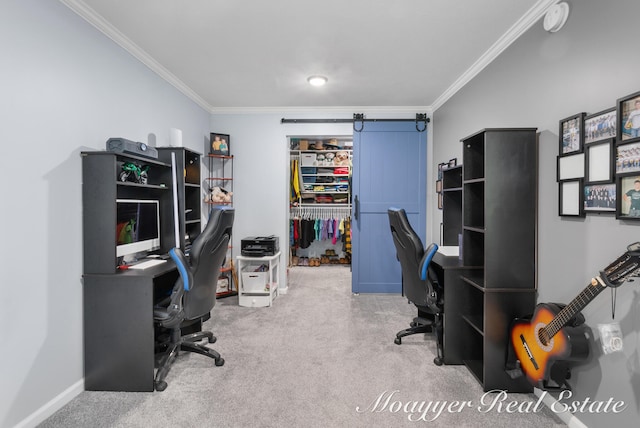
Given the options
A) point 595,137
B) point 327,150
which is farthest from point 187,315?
point 327,150

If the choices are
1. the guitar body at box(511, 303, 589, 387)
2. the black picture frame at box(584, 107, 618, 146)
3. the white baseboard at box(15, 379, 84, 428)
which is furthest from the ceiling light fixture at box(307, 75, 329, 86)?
the white baseboard at box(15, 379, 84, 428)

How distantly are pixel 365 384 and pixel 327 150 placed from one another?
4.70m

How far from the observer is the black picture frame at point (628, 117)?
1347 mm

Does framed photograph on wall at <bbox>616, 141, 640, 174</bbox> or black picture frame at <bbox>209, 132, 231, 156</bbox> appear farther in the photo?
black picture frame at <bbox>209, 132, 231, 156</bbox>

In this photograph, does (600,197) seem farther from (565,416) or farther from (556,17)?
(565,416)

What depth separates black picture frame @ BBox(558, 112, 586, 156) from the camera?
1634mm

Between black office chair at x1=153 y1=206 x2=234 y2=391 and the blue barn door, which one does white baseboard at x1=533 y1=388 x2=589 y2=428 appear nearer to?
black office chair at x1=153 y1=206 x2=234 y2=391

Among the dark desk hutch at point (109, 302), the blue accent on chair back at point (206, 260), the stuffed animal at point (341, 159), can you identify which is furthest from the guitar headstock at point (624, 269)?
the stuffed animal at point (341, 159)

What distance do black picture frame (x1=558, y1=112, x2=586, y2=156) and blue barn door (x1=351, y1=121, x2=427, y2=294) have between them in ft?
7.87

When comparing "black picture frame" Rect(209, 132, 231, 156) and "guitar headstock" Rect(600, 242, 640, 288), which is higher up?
"black picture frame" Rect(209, 132, 231, 156)

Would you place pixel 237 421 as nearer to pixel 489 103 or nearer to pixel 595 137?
pixel 595 137

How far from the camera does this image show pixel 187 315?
2117 mm

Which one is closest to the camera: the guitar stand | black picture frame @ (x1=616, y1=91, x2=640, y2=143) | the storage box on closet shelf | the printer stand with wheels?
black picture frame @ (x1=616, y1=91, x2=640, y2=143)

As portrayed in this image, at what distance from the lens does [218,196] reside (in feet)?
12.9
